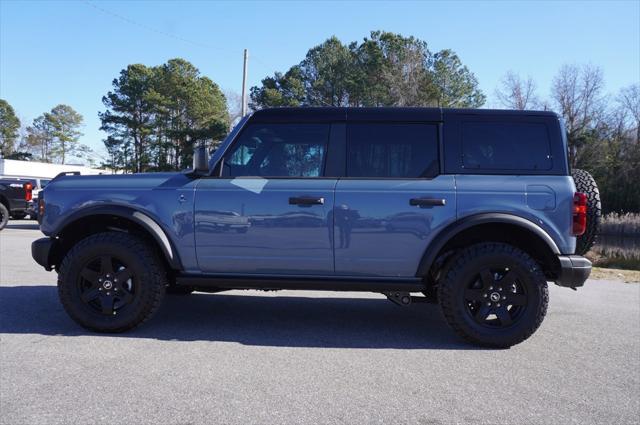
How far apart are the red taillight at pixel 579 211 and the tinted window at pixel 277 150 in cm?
223

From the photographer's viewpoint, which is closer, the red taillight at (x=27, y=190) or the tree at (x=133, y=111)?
the red taillight at (x=27, y=190)

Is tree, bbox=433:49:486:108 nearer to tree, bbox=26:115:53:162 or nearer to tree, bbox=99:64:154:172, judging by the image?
tree, bbox=99:64:154:172

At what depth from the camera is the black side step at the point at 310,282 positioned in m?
4.65

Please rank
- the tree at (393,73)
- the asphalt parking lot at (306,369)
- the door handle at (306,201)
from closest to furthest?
the asphalt parking lot at (306,369) → the door handle at (306,201) → the tree at (393,73)

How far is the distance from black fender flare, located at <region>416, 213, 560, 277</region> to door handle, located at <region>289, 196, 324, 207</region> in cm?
104

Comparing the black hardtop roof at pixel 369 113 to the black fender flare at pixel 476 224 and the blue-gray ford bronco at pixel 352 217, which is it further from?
the black fender flare at pixel 476 224

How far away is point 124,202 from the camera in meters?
4.83

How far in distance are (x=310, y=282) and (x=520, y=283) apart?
185 centimetres

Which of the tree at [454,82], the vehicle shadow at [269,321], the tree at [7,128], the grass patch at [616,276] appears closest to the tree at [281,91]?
the tree at [454,82]

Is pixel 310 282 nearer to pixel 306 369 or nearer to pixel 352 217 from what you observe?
pixel 352 217

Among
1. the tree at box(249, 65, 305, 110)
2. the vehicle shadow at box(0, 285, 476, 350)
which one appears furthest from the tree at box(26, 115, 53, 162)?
the vehicle shadow at box(0, 285, 476, 350)

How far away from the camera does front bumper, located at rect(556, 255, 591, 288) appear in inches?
177

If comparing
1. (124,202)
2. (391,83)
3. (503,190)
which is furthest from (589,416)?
(391,83)

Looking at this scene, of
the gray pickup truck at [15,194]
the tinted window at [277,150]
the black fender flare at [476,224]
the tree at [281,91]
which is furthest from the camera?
the tree at [281,91]
